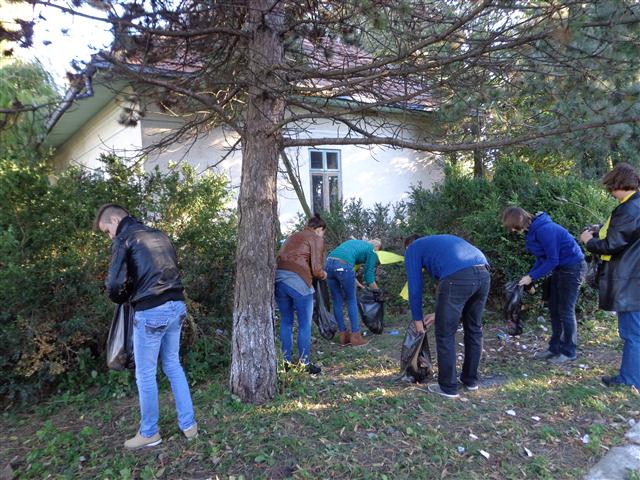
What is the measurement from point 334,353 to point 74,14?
4.20 m

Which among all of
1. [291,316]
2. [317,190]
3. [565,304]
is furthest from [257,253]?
[317,190]

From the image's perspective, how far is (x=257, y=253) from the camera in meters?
3.89

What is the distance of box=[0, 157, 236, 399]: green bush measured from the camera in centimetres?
409

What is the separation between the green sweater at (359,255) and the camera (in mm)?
5801

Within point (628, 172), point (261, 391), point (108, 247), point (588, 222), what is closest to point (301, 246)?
point (261, 391)

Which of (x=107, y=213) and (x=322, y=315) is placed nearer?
(x=107, y=213)

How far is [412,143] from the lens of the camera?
3617 mm

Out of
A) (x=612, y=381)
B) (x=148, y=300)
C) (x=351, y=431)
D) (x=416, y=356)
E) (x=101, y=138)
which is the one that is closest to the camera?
(x=148, y=300)

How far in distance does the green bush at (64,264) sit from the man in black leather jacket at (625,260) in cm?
370

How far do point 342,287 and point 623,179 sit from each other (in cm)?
320

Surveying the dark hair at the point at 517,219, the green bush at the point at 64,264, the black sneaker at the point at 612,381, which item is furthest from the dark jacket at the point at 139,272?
the black sneaker at the point at 612,381

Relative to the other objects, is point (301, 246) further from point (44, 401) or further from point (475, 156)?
point (475, 156)

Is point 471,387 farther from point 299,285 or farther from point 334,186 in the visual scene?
point 334,186

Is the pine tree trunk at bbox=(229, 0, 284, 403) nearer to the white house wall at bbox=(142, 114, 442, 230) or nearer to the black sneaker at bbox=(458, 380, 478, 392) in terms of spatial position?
the black sneaker at bbox=(458, 380, 478, 392)
